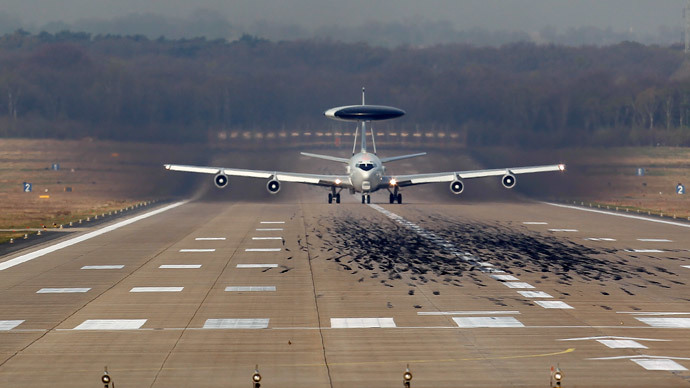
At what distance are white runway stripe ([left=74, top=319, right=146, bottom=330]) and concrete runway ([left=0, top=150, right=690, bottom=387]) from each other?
0.07 metres

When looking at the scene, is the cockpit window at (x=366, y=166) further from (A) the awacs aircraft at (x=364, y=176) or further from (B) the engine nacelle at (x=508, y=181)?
(B) the engine nacelle at (x=508, y=181)

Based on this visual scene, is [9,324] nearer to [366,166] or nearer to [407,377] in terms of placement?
[407,377]

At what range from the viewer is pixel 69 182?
16188cm

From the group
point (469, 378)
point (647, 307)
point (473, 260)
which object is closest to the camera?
point (469, 378)

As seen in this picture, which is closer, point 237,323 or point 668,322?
point 668,322

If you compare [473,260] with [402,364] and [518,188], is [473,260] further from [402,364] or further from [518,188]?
[518,188]

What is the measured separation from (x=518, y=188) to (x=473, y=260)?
87.1 meters

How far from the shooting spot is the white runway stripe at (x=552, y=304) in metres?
36.5

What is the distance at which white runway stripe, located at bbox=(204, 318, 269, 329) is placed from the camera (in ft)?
105

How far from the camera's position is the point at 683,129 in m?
144

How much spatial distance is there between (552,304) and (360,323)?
29.4 ft

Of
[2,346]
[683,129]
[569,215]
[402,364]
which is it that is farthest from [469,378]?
[683,129]

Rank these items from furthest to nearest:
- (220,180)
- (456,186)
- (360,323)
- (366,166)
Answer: (456,186) → (220,180) → (366,166) → (360,323)

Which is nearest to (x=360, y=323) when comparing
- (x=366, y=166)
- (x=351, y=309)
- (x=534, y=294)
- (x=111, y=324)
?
(x=351, y=309)
